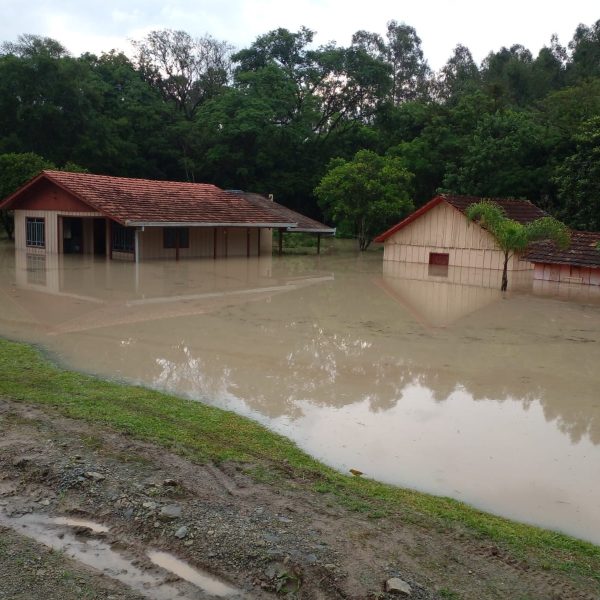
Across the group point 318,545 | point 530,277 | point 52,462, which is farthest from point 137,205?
point 318,545

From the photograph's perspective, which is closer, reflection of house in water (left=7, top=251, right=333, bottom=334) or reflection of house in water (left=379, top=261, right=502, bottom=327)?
reflection of house in water (left=7, top=251, right=333, bottom=334)

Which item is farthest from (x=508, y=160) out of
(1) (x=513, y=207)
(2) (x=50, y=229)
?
(2) (x=50, y=229)

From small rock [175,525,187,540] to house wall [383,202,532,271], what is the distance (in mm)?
23935

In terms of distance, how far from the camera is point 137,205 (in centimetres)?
2681

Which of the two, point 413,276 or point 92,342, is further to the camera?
point 413,276

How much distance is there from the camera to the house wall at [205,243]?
91.3 feet

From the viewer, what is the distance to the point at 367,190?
32938mm

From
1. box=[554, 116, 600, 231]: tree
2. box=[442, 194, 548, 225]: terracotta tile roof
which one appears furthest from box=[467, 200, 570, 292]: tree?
box=[554, 116, 600, 231]: tree

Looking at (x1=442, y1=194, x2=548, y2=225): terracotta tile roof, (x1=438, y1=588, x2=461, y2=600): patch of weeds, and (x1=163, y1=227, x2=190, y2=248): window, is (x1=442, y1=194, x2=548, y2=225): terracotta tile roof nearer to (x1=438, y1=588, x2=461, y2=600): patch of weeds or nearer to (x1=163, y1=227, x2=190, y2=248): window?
(x1=163, y1=227, x2=190, y2=248): window

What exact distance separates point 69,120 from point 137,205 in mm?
17802

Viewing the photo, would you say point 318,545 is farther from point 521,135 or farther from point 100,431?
point 521,135

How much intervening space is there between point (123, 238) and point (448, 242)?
1383 cm

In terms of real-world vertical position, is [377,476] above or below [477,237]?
below

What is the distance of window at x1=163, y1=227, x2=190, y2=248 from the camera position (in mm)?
28436
